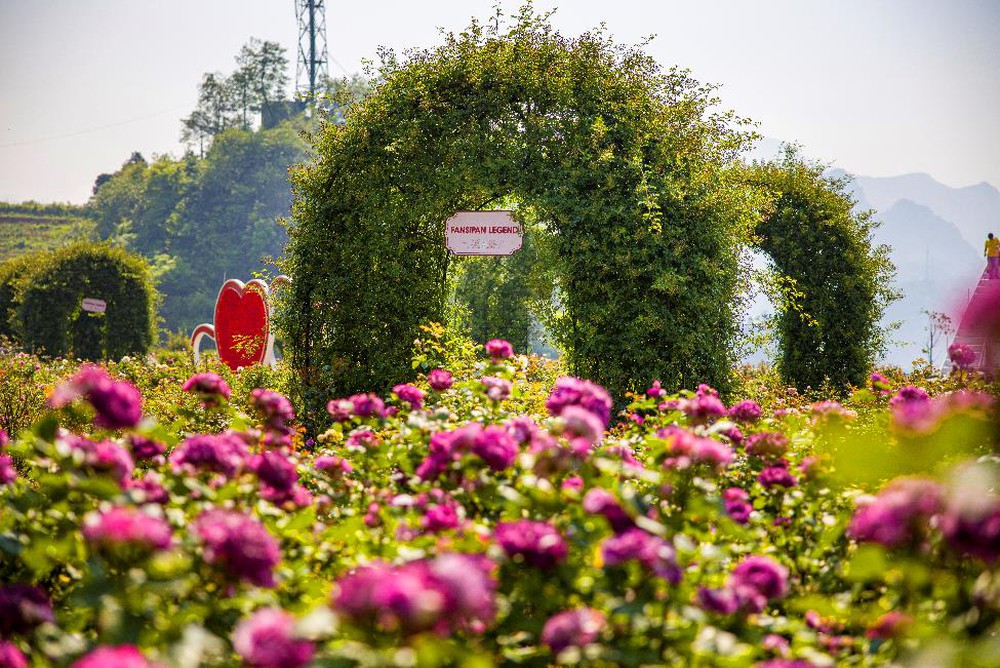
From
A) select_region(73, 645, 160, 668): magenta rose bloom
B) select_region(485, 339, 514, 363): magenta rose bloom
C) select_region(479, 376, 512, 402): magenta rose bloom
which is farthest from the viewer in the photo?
select_region(485, 339, 514, 363): magenta rose bloom

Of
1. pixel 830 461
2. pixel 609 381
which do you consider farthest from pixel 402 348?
pixel 830 461

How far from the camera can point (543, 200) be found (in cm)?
652

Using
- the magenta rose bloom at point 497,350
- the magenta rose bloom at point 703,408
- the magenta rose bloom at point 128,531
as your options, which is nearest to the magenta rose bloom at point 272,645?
the magenta rose bloom at point 128,531

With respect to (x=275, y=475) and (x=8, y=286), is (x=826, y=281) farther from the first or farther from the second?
(x=8, y=286)

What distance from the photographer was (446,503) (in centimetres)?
233

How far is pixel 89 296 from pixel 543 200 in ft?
48.4

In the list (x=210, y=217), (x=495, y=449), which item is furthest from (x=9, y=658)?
(x=210, y=217)

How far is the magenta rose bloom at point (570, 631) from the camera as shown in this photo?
155cm

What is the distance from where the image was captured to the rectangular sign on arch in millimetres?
7129

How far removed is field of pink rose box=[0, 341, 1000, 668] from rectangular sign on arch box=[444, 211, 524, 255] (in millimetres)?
4240

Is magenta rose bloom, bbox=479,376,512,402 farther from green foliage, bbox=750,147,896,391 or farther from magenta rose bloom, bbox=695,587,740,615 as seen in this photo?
green foliage, bbox=750,147,896,391

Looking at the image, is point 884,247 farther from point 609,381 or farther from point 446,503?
point 446,503

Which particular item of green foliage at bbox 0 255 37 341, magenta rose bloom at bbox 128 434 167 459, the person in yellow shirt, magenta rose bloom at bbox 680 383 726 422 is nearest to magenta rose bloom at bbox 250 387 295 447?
magenta rose bloom at bbox 128 434 167 459

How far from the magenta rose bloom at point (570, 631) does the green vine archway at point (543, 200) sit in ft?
15.6
